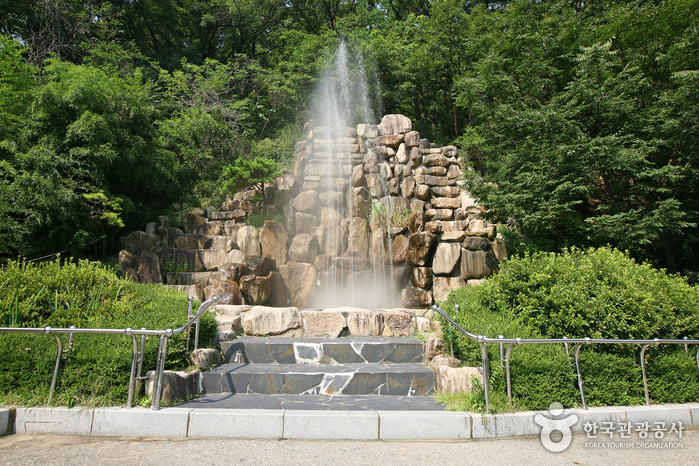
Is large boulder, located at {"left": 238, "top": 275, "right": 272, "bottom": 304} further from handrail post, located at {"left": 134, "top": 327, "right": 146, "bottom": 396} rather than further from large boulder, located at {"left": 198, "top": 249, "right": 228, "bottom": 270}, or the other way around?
handrail post, located at {"left": 134, "top": 327, "right": 146, "bottom": 396}

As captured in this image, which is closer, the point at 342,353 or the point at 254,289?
the point at 342,353

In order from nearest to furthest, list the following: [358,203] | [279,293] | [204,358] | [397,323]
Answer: [204,358], [397,323], [279,293], [358,203]

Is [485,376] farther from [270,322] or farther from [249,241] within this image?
[249,241]

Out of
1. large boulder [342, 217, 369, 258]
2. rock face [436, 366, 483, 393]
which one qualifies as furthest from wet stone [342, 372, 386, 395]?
large boulder [342, 217, 369, 258]

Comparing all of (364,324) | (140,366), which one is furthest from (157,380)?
(364,324)

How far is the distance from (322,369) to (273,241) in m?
7.75

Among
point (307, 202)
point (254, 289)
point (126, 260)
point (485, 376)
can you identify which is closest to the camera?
point (485, 376)

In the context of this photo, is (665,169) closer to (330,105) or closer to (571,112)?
(571,112)

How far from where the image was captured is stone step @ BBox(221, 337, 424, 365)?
6.36 meters

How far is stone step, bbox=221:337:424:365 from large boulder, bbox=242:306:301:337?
1.09m

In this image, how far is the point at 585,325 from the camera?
17.0 ft

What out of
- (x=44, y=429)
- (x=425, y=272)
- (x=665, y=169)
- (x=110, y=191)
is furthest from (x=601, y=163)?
(x=110, y=191)
